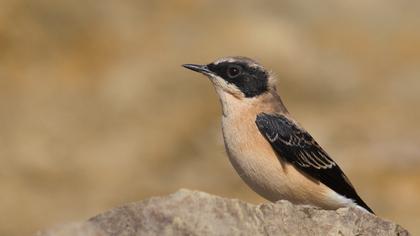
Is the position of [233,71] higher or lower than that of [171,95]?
lower

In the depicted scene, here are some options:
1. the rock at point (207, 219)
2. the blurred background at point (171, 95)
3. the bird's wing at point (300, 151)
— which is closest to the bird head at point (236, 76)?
the bird's wing at point (300, 151)

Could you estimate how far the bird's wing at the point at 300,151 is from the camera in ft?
45.4

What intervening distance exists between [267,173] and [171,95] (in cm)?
1197

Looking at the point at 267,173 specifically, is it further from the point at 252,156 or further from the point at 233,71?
the point at 233,71

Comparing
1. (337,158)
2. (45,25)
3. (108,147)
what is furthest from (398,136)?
(45,25)

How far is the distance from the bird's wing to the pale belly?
100mm

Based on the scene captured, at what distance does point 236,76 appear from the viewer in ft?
47.2

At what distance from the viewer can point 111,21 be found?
87.0ft

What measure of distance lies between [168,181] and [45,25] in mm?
4748

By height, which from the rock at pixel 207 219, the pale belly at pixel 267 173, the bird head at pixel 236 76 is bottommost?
the rock at pixel 207 219

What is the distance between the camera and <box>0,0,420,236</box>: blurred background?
75.8ft

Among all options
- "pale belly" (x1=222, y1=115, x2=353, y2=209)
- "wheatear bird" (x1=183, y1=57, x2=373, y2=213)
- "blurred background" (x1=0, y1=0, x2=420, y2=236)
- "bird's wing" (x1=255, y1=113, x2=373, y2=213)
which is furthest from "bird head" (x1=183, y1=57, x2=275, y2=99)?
"blurred background" (x1=0, y1=0, x2=420, y2=236)

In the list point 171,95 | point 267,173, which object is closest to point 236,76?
point 267,173

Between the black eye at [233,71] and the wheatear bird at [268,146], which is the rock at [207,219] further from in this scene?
the black eye at [233,71]
